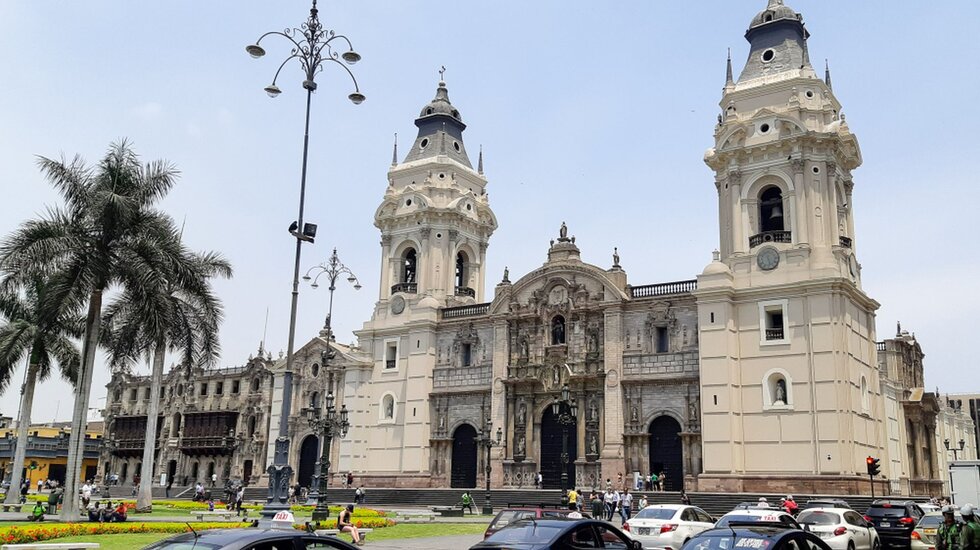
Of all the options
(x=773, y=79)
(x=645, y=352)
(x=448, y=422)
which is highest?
(x=773, y=79)

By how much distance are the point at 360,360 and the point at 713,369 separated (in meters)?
23.3

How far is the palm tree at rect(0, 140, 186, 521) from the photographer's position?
26781mm

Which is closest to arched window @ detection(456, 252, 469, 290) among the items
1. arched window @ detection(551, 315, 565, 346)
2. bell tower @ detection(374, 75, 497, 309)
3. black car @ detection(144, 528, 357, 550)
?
bell tower @ detection(374, 75, 497, 309)

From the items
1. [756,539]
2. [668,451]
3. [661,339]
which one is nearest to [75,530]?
[756,539]

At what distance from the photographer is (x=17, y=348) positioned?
126ft

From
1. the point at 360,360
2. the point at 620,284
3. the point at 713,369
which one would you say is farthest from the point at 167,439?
the point at 713,369

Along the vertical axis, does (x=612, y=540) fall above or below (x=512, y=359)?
below

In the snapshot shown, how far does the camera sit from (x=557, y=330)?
48875 mm

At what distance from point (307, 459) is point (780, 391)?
101 feet

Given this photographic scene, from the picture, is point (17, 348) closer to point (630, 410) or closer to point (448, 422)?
point (448, 422)

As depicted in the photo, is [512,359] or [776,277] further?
[512,359]

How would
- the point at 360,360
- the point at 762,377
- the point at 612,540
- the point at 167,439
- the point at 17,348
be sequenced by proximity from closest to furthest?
the point at 612,540
the point at 17,348
the point at 762,377
the point at 360,360
the point at 167,439

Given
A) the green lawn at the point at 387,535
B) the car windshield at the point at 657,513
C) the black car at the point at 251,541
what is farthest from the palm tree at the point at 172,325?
the black car at the point at 251,541

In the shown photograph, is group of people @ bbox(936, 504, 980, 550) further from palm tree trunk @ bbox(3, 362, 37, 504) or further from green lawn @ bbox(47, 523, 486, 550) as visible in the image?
palm tree trunk @ bbox(3, 362, 37, 504)
